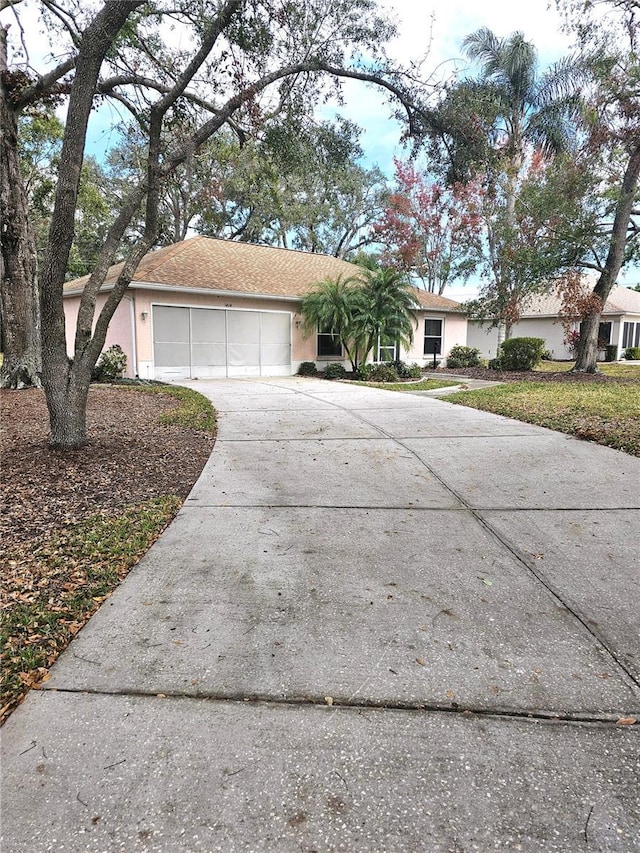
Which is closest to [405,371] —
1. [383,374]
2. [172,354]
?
[383,374]

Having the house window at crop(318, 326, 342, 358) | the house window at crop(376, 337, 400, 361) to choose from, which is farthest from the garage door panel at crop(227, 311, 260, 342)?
the house window at crop(376, 337, 400, 361)

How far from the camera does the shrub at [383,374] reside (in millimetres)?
16477

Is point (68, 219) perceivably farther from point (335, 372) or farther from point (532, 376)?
point (532, 376)

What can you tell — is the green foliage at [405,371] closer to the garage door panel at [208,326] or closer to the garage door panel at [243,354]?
the garage door panel at [243,354]

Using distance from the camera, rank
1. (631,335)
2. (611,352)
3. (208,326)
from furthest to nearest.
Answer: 1. (631,335)
2. (611,352)
3. (208,326)

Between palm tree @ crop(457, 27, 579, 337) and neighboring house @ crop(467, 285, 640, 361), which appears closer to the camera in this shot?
palm tree @ crop(457, 27, 579, 337)

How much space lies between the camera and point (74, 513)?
14.0 feet

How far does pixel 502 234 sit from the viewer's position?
16.7 metres

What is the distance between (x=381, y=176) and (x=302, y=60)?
26734 millimetres

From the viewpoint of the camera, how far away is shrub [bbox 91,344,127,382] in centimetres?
1381

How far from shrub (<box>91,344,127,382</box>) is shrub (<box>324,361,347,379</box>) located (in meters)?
6.38

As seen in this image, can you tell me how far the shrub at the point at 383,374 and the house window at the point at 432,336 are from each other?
4.25 meters

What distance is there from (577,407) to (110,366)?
11.2 metres

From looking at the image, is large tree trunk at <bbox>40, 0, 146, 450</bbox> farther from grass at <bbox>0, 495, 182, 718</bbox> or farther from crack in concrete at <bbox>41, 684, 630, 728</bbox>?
crack in concrete at <bbox>41, 684, 630, 728</bbox>
